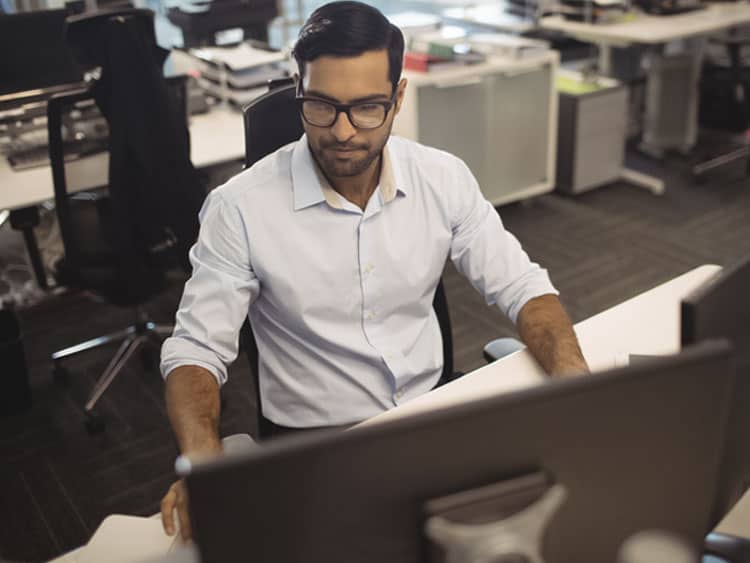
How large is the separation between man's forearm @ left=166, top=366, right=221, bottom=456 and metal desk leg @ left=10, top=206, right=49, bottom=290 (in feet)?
4.93

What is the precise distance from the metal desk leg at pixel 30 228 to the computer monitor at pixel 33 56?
1.69 feet

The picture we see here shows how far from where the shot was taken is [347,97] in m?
1.44

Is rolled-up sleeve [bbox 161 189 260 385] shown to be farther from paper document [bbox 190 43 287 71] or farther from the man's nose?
paper document [bbox 190 43 287 71]

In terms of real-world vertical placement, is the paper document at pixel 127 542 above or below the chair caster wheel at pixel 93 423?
above

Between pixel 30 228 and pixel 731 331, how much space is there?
7.58 feet

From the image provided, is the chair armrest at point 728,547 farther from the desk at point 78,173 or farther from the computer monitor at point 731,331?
the desk at point 78,173

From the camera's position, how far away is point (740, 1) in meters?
4.51

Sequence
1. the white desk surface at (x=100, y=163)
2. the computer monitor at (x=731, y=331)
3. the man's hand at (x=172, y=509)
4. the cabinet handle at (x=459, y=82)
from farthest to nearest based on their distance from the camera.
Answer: the cabinet handle at (x=459, y=82)
the white desk surface at (x=100, y=163)
the man's hand at (x=172, y=509)
the computer monitor at (x=731, y=331)

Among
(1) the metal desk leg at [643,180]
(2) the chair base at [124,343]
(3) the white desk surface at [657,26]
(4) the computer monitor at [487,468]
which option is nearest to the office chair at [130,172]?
(2) the chair base at [124,343]

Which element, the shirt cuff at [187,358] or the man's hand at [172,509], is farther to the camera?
the shirt cuff at [187,358]

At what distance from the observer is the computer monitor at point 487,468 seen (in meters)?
0.67

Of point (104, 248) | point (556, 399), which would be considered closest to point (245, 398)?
point (104, 248)

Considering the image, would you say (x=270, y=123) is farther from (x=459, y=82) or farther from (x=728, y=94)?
(x=728, y=94)

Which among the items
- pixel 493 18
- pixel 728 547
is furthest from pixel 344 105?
pixel 493 18
